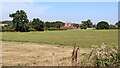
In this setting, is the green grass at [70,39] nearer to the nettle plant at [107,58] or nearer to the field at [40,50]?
the field at [40,50]

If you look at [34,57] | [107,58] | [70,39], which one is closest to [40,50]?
[34,57]

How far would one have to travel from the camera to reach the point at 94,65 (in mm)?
6297

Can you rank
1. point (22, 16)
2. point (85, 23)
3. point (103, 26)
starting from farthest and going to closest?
point (85, 23) < point (103, 26) < point (22, 16)

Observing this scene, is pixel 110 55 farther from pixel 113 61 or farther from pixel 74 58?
pixel 74 58

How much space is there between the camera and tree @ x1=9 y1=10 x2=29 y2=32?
283 feet

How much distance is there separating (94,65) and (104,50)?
769 millimetres

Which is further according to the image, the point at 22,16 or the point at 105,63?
the point at 22,16

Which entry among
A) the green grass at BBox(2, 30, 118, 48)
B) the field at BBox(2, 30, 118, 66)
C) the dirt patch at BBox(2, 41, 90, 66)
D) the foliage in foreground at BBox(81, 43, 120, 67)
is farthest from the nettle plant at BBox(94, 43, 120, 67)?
the green grass at BBox(2, 30, 118, 48)

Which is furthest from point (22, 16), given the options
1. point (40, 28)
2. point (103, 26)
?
point (103, 26)

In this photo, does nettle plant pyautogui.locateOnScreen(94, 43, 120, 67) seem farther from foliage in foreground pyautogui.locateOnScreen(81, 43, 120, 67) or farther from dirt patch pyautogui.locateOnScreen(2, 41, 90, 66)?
dirt patch pyautogui.locateOnScreen(2, 41, 90, 66)

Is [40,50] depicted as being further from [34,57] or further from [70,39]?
[70,39]

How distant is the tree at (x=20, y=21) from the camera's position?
8619 centimetres

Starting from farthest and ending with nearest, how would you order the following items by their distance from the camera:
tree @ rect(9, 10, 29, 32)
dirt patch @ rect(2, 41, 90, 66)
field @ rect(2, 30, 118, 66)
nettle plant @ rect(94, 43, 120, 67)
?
tree @ rect(9, 10, 29, 32) < field @ rect(2, 30, 118, 66) < dirt patch @ rect(2, 41, 90, 66) < nettle plant @ rect(94, 43, 120, 67)

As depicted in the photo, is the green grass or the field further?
the green grass
